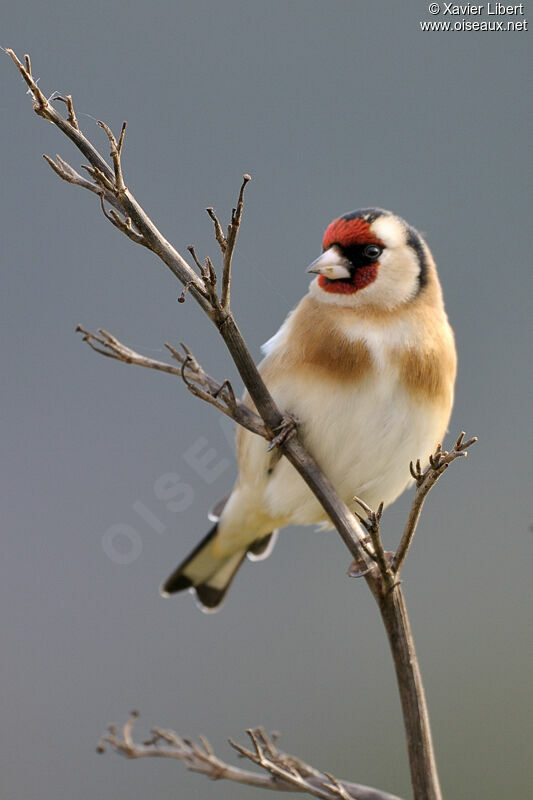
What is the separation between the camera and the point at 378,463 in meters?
2.12

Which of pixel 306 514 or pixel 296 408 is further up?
pixel 296 408

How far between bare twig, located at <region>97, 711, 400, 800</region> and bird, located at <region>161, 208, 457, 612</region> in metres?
0.71

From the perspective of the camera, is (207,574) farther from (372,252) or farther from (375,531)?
(375,531)

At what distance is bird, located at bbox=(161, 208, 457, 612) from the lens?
6.65 feet

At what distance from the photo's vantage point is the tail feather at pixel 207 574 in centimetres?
262

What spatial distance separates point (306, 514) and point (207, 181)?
4.78ft

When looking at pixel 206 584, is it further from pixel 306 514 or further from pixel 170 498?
pixel 306 514

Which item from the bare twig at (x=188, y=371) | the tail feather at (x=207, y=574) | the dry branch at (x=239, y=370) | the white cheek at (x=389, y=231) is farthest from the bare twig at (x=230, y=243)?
the tail feather at (x=207, y=574)

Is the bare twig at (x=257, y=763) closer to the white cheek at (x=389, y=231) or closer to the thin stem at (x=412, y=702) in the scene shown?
the thin stem at (x=412, y=702)

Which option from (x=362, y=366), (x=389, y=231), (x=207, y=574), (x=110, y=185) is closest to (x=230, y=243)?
(x=110, y=185)

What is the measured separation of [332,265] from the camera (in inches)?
79.0

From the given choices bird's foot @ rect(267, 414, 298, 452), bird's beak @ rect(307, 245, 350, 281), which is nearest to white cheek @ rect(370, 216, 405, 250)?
bird's beak @ rect(307, 245, 350, 281)

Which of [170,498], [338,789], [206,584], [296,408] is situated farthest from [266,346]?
[338,789]

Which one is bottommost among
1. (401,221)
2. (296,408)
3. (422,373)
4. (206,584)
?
(206,584)
